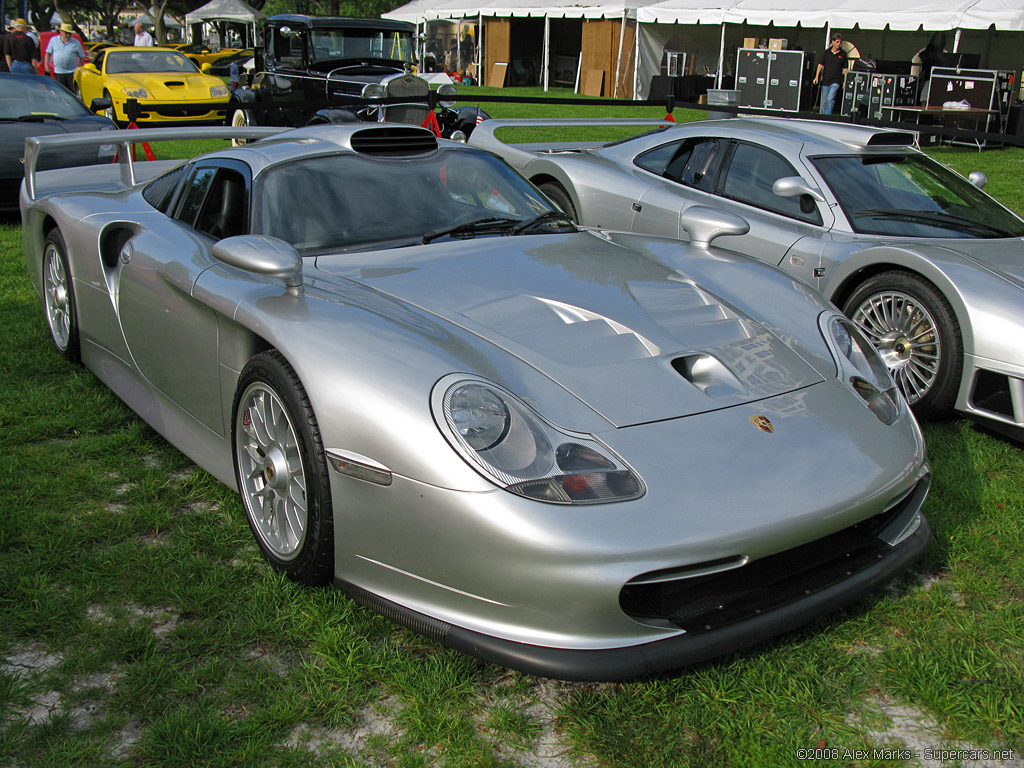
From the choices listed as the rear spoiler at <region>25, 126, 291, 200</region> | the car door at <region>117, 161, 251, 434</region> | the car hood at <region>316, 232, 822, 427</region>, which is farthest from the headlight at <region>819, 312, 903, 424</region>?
the rear spoiler at <region>25, 126, 291, 200</region>

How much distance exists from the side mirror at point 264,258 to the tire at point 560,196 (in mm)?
3521

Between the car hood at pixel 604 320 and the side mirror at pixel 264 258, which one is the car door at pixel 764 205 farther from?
the side mirror at pixel 264 258

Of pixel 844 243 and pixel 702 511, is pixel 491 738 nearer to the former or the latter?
pixel 702 511

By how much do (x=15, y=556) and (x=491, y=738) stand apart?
1689 mm

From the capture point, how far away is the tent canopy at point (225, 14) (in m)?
35.4

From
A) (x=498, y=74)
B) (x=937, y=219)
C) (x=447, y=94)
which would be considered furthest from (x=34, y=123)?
(x=498, y=74)

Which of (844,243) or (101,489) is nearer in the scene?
(101,489)

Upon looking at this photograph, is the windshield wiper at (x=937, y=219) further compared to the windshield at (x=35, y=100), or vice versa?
the windshield at (x=35, y=100)

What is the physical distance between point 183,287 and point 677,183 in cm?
340

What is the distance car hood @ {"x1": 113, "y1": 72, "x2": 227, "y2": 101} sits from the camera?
43.1 feet

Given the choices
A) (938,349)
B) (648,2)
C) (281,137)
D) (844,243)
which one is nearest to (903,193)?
(844,243)

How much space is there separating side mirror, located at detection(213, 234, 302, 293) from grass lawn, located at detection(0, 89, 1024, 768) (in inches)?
35.2

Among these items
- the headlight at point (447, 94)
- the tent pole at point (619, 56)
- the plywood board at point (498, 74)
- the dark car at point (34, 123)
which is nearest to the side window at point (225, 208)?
the dark car at point (34, 123)

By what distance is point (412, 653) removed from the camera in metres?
2.37
